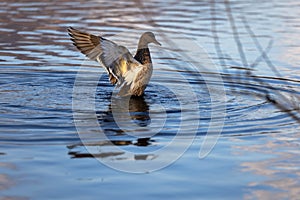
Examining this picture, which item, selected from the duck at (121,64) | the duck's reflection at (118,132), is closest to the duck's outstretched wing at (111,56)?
the duck at (121,64)

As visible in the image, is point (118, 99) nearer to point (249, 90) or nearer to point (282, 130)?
point (249, 90)

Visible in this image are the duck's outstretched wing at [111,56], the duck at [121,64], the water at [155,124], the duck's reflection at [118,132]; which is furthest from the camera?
the duck at [121,64]

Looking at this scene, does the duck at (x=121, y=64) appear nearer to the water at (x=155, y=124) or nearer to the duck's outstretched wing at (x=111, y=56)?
the duck's outstretched wing at (x=111, y=56)

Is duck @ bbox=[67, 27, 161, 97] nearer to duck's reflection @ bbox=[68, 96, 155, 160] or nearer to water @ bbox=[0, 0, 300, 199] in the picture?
duck's reflection @ bbox=[68, 96, 155, 160]

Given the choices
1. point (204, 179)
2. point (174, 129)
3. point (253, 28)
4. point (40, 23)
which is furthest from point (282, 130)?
point (40, 23)

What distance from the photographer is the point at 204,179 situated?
5871 millimetres

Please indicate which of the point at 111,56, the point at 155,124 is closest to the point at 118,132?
the point at 155,124

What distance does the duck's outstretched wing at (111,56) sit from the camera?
30.4 feet

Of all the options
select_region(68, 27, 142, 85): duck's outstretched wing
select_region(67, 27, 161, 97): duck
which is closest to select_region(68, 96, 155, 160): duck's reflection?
select_region(67, 27, 161, 97): duck

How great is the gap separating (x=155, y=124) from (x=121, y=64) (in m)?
1.94

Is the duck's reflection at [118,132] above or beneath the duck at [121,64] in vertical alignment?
beneath

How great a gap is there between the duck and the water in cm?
28

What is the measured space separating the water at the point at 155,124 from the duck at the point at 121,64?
28 centimetres

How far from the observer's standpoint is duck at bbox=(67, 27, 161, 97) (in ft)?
A: 30.9
